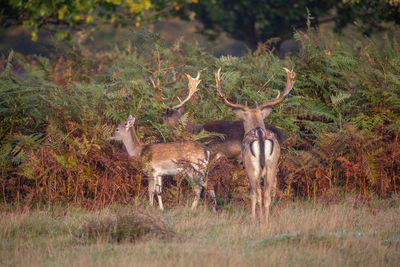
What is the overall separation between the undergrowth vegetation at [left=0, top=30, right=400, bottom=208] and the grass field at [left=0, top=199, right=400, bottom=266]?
0.53 metres

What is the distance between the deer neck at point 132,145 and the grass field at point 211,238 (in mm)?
1227

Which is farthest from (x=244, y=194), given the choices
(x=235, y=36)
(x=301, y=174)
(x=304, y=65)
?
(x=235, y=36)

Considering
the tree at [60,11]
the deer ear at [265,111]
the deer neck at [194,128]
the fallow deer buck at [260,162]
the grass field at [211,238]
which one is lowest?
the grass field at [211,238]

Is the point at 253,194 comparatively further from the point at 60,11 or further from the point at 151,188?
the point at 60,11

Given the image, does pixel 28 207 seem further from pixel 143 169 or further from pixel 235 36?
pixel 235 36

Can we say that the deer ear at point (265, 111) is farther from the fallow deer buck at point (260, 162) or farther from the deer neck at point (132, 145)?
the deer neck at point (132, 145)

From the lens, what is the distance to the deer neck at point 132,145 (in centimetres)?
867

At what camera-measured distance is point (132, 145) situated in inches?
344

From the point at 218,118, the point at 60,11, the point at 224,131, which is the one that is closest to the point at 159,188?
the point at 224,131

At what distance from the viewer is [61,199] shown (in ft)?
26.2

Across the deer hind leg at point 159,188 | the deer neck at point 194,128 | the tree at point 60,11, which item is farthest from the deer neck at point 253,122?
the tree at point 60,11

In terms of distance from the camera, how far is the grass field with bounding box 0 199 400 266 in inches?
205

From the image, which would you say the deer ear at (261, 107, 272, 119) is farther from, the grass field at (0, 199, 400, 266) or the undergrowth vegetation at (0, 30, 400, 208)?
the grass field at (0, 199, 400, 266)

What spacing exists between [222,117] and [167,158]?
190cm
